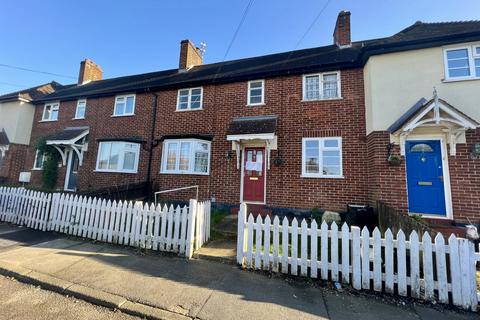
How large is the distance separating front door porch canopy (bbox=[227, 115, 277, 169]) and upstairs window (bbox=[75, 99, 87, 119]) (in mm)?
9929

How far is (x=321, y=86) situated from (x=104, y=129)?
1163 centimetres

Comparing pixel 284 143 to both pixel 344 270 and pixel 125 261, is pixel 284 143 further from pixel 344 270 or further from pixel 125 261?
pixel 125 261

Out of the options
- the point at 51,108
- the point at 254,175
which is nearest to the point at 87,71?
the point at 51,108

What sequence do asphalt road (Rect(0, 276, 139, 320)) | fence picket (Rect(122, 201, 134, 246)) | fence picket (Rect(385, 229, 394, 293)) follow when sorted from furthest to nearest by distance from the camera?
fence picket (Rect(122, 201, 134, 246)) → fence picket (Rect(385, 229, 394, 293)) → asphalt road (Rect(0, 276, 139, 320))

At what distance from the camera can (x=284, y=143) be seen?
30.9 ft

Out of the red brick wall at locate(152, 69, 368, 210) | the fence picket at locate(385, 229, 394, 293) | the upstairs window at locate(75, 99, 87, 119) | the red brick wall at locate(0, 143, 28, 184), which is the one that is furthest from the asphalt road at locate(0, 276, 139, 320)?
the red brick wall at locate(0, 143, 28, 184)

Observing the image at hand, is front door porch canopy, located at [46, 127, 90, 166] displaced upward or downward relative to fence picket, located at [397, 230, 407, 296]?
upward

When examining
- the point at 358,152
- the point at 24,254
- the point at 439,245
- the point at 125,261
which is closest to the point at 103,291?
the point at 125,261

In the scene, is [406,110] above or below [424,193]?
above

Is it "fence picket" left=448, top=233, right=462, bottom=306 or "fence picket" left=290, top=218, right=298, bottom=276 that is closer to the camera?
"fence picket" left=448, top=233, right=462, bottom=306

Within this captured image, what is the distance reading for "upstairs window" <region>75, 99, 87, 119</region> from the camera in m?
13.8

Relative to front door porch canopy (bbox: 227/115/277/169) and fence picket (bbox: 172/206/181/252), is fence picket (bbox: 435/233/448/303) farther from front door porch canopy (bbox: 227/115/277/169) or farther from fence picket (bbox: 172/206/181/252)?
front door porch canopy (bbox: 227/115/277/169)

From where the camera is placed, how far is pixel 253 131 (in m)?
9.10

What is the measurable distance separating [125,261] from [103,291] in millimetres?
1302
